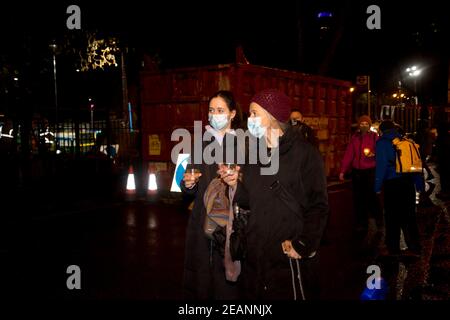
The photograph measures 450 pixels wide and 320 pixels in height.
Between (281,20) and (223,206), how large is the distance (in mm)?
18161

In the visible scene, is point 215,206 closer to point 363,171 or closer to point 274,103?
point 274,103

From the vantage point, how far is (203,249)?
12.0 feet

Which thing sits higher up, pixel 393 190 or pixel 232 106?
pixel 232 106

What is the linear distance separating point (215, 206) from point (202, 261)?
1.45 ft

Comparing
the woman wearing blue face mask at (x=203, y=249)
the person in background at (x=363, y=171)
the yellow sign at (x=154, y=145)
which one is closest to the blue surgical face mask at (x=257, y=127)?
the woman wearing blue face mask at (x=203, y=249)

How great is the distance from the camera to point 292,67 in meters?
23.5

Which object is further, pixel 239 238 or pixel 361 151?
pixel 361 151

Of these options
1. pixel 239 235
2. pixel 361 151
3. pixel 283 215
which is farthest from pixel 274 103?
pixel 361 151

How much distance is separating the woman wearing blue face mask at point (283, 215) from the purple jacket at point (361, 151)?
5.57 m

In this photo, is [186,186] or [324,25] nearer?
[186,186]

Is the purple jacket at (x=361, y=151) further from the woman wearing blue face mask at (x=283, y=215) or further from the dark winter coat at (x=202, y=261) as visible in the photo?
the woman wearing blue face mask at (x=283, y=215)

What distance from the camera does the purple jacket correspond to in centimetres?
858
